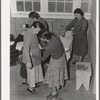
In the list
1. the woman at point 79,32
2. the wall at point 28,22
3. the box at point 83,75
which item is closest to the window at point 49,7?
the wall at point 28,22

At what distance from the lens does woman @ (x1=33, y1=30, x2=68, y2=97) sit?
12.0 feet

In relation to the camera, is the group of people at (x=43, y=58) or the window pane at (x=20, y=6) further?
the window pane at (x=20, y=6)

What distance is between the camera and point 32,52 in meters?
3.89

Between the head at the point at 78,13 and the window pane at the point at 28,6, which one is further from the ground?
the window pane at the point at 28,6

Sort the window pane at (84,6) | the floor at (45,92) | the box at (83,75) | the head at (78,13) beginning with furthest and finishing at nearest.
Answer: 1. the window pane at (84,6)
2. the head at (78,13)
3. the box at (83,75)
4. the floor at (45,92)

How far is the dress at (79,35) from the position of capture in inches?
195

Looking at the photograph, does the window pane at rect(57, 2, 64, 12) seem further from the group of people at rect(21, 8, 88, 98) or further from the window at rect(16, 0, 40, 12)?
the group of people at rect(21, 8, 88, 98)

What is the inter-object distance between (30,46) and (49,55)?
1073mm

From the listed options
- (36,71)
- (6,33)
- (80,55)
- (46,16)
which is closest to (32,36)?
(36,71)

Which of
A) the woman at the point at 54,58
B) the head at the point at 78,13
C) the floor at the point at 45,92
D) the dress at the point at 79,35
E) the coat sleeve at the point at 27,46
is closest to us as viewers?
the woman at the point at 54,58

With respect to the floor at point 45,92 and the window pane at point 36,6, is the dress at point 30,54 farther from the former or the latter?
the window pane at point 36,6

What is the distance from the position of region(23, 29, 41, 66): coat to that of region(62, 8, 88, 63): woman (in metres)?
1.34

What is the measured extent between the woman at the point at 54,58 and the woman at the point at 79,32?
1.26 metres

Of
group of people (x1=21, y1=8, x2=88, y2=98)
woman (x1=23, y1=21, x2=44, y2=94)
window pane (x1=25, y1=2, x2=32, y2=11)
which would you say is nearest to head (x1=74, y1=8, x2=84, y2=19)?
group of people (x1=21, y1=8, x2=88, y2=98)
